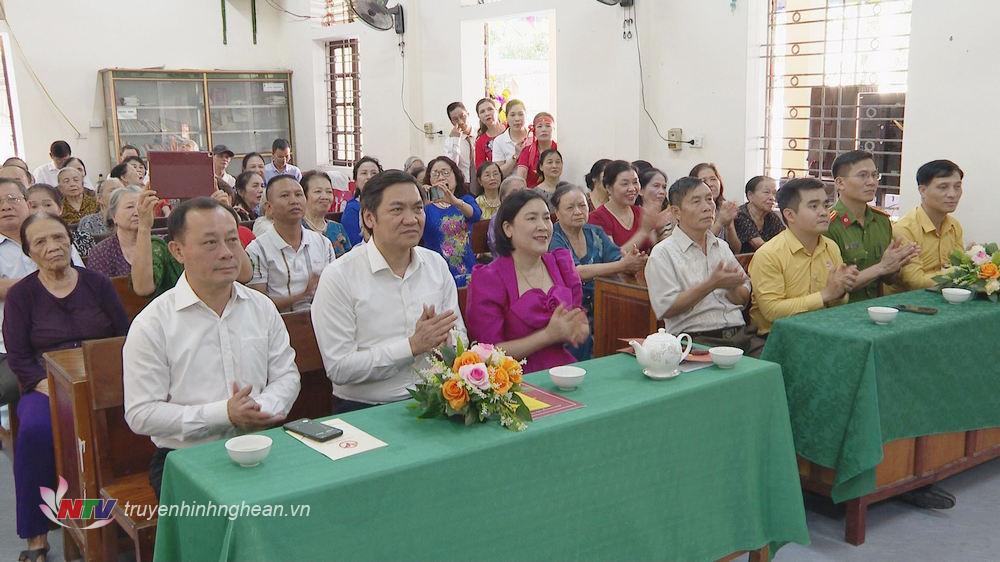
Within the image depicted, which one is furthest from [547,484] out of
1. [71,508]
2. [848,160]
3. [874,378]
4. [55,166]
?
[55,166]

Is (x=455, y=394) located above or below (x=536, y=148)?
below

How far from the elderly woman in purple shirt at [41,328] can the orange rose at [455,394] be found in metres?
1.84

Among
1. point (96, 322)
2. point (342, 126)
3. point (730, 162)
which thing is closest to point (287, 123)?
point (342, 126)

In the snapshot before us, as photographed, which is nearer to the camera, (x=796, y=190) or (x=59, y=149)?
(x=796, y=190)

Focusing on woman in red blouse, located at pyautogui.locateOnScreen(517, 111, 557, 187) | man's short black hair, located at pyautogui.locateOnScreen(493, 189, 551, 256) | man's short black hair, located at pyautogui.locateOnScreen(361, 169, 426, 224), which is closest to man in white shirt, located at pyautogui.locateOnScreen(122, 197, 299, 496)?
man's short black hair, located at pyautogui.locateOnScreen(361, 169, 426, 224)

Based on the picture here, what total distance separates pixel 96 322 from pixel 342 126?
27.6ft

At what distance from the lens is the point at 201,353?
8.34 ft

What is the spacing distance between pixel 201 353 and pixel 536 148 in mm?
5175

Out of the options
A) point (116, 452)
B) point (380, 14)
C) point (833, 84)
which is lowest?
point (116, 452)

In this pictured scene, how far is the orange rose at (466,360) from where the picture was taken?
2277mm

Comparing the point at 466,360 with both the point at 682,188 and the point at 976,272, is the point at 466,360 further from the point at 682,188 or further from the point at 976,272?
the point at 976,272

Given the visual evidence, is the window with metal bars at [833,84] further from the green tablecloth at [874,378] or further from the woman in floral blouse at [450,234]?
the green tablecloth at [874,378]

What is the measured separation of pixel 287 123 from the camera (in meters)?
12.1

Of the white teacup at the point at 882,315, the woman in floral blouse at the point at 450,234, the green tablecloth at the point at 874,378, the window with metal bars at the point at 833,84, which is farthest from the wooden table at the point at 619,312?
the window with metal bars at the point at 833,84
